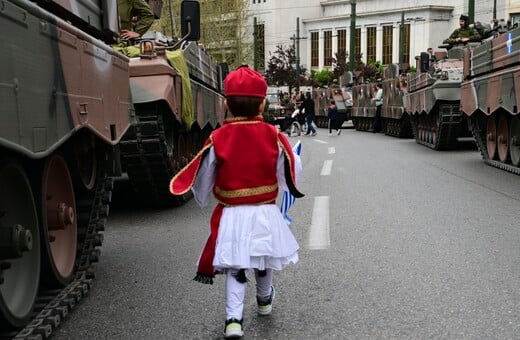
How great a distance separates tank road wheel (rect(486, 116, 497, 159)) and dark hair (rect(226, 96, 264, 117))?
962 cm

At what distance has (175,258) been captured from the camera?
575 centimetres

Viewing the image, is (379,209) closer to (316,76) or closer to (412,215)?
(412,215)

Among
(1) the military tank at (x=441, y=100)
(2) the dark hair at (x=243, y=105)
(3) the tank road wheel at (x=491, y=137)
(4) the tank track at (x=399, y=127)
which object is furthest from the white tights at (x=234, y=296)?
(4) the tank track at (x=399, y=127)

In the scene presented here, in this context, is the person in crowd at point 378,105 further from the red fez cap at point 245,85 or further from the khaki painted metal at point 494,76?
the red fez cap at point 245,85

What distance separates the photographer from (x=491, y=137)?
42.2 ft

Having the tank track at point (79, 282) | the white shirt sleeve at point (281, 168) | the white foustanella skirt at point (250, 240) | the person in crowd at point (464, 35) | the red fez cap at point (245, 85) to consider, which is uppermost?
the person in crowd at point (464, 35)

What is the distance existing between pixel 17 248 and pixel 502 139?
10454 millimetres

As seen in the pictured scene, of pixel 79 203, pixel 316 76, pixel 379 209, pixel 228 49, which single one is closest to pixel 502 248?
pixel 379 209

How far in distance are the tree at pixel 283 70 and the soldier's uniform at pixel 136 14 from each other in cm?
5974

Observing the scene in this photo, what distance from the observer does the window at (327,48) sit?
7700cm

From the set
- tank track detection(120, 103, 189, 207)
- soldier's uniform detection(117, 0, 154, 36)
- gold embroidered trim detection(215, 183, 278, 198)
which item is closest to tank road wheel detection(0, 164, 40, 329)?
gold embroidered trim detection(215, 183, 278, 198)

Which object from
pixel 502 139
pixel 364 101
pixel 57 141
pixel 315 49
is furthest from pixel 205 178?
pixel 315 49

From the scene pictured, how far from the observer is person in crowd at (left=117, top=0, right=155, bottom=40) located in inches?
298

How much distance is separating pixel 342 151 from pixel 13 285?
14.1m
